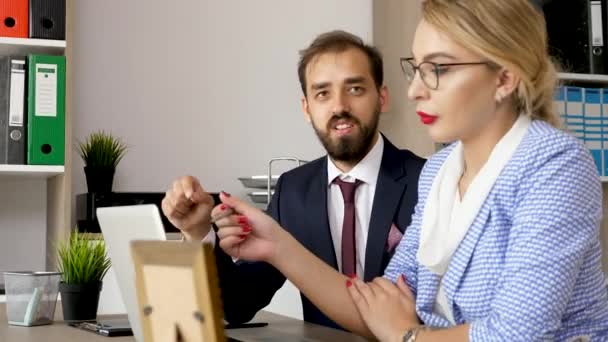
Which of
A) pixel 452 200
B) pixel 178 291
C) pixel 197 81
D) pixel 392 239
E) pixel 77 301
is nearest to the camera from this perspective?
pixel 178 291

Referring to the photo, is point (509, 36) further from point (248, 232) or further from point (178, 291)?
point (178, 291)

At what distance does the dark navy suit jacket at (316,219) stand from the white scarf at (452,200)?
0.45m

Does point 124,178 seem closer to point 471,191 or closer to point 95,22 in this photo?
point 95,22

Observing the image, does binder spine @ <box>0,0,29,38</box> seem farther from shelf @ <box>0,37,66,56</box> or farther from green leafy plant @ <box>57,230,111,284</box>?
green leafy plant @ <box>57,230,111,284</box>

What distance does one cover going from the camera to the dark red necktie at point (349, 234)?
2086 millimetres

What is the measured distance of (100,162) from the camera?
3.12m

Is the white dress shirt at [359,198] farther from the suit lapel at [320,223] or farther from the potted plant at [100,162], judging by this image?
the potted plant at [100,162]

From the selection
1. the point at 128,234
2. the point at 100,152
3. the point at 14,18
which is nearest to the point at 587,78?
the point at 100,152

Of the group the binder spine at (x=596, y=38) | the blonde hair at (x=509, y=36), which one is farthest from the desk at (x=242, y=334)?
the binder spine at (x=596, y=38)

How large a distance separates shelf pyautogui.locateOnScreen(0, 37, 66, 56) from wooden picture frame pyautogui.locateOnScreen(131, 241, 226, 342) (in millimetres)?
2180

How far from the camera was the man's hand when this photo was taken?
1.72m

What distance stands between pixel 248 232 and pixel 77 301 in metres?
0.48

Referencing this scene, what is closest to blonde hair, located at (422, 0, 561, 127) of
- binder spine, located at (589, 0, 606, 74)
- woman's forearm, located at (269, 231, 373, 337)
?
woman's forearm, located at (269, 231, 373, 337)

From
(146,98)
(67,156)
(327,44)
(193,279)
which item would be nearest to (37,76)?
(67,156)
